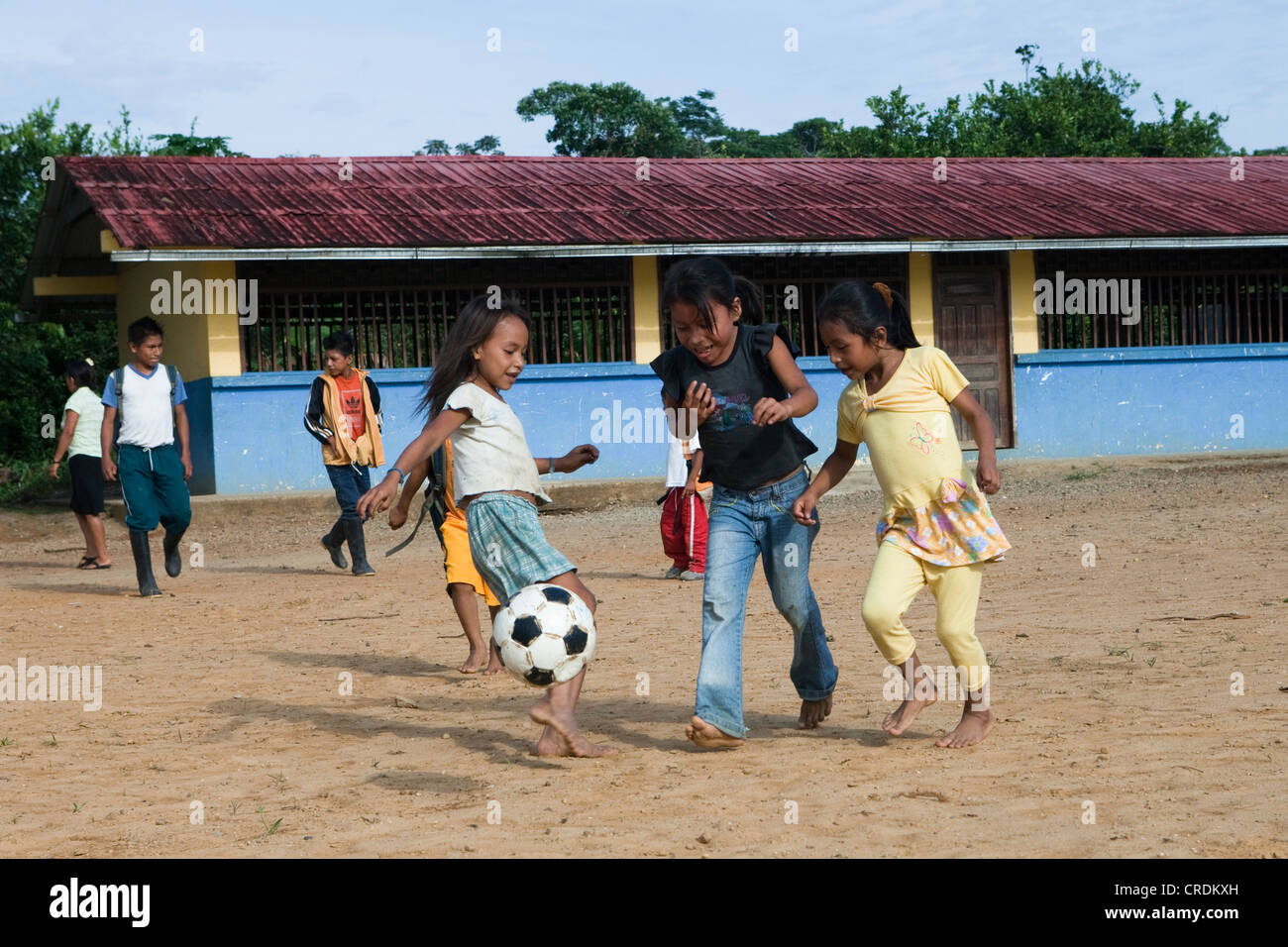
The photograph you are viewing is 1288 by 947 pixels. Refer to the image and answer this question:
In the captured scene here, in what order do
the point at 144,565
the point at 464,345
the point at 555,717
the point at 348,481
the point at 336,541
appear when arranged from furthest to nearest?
the point at 336,541, the point at 348,481, the point at 144,565, the point at 464,345, the point at 555,717

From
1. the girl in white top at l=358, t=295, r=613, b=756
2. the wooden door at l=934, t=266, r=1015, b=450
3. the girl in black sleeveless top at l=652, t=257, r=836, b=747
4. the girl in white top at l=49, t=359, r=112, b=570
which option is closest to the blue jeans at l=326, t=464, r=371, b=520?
the girl in white top at l=49, t=359, r=112, b=570

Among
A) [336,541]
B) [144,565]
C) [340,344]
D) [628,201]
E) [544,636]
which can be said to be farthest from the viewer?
[628,201]

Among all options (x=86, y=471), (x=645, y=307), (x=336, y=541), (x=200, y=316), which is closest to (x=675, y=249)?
(x=645, y=307)

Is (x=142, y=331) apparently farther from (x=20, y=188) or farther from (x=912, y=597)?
(x=20, y=188)

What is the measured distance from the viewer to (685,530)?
9.56 meters

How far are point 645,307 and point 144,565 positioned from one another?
24.4 feet

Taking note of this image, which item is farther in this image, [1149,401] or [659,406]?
[1149,401]

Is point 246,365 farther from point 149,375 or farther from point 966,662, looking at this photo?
point 966,662

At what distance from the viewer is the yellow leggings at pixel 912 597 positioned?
15.4 feet

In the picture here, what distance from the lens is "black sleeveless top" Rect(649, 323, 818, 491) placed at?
4.88 m

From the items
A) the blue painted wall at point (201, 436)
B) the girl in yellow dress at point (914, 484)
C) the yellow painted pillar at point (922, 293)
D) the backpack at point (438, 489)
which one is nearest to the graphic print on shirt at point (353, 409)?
the backpack at point (438, 489)

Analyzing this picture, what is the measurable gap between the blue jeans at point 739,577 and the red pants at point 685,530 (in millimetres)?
4510

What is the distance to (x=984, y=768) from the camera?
4.47 meters

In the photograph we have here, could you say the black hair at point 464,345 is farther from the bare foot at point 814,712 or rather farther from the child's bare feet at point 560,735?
the bare foot at point 814,712
